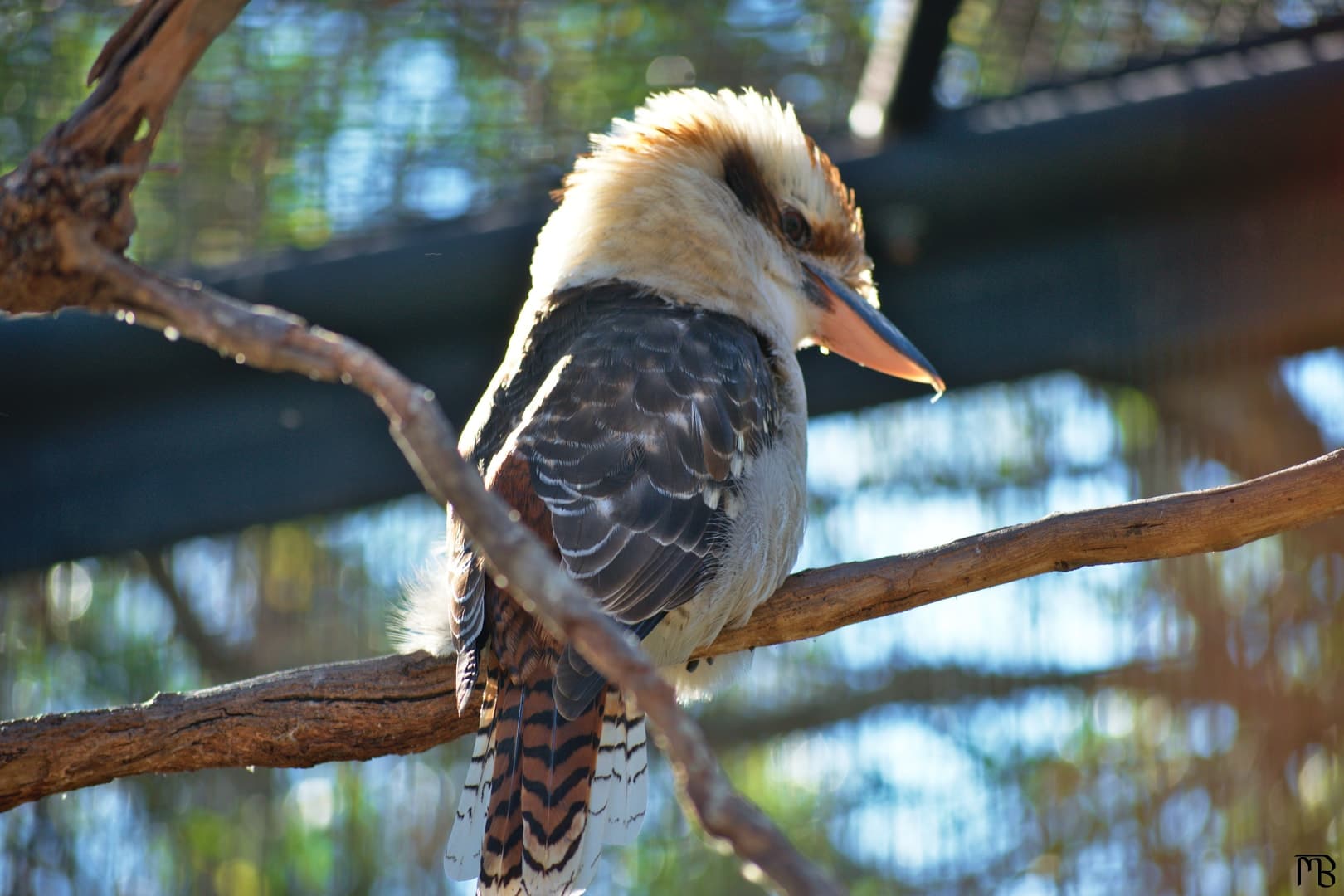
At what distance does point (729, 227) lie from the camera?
2783 millimetres

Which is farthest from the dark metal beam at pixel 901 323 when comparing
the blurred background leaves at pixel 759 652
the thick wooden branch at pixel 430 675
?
the thick wooden branch at pixel 430 675

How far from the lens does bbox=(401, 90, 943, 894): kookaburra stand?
198 cm

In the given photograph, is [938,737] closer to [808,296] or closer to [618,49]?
[808,296]

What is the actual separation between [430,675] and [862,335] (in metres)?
1.21

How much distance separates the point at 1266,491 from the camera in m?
1.78

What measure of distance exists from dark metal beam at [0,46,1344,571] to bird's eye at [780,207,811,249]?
37cm

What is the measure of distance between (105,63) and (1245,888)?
2809 mm

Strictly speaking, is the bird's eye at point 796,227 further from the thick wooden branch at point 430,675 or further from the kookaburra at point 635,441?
the thick wooden branch at point 430,675

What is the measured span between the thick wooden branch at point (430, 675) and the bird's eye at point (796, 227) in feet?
3.31

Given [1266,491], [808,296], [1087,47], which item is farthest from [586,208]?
[1266,491]

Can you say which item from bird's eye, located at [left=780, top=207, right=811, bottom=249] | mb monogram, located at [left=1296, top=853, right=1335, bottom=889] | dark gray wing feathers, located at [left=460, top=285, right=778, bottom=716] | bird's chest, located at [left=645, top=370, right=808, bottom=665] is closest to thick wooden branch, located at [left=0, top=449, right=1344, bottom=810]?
bird's chest, located at [left=645, top=370, right=808, bottom=665]

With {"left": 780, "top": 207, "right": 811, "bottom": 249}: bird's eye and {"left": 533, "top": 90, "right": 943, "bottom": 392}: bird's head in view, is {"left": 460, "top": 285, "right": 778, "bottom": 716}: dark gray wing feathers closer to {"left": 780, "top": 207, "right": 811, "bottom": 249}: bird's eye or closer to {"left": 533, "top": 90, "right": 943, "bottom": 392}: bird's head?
{"left": 533, "top": 90, "right": 943, "bottom": 392}: bird's head

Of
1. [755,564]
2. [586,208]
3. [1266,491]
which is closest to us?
[1266,491]

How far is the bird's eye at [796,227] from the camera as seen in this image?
2.92 meters
